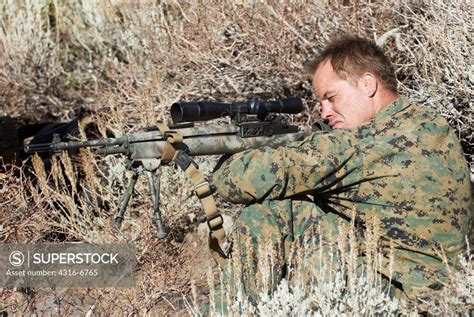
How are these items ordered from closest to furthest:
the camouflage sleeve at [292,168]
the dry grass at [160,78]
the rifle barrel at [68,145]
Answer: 1. the camouflage sleeve at [292,168]
2. the rifle barrel at [68,145]
3. the dry grass at [160,78]

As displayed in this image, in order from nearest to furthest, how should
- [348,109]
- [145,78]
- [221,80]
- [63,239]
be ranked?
[348,109] < [63,239] < [221,80] < [145,78]

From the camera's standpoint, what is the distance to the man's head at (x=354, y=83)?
3338 mm

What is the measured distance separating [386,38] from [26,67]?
3683mm

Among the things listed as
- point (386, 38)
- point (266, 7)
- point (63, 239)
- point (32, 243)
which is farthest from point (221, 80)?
point (32, 243)

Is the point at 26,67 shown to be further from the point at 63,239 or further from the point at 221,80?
the point at 63,239

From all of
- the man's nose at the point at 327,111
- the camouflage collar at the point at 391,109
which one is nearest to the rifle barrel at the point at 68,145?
the man's nose at the point at 327,111

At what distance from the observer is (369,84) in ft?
11.0

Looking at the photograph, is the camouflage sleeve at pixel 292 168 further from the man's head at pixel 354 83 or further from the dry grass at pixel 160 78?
the dry grass at pixel 160 78

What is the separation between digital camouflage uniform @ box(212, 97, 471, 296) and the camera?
3.07 meters

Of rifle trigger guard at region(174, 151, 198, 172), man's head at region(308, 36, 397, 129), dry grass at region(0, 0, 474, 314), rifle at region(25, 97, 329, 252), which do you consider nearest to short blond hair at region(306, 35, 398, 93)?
man's head at region(308, 36, 397, 129)

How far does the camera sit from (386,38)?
217 inches

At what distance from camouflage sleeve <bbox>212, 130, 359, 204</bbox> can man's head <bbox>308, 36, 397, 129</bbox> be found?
270 millimetres

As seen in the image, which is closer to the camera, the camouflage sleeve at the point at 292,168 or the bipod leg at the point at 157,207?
the camouflage sleeve at the point at 292,168

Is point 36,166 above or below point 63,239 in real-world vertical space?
above
